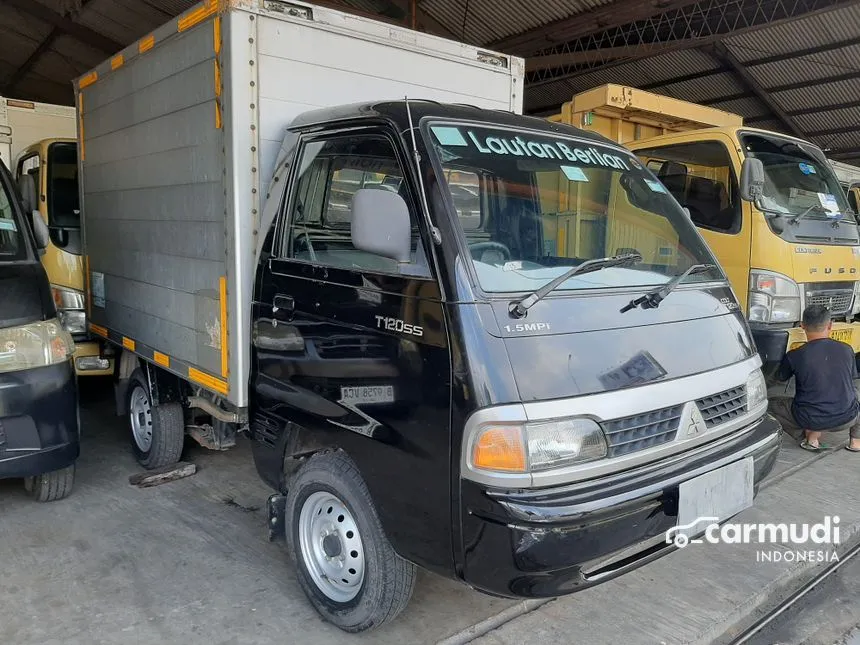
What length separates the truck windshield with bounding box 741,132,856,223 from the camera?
525cm

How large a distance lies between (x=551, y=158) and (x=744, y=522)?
8.33ft

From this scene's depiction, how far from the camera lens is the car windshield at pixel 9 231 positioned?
3.99m

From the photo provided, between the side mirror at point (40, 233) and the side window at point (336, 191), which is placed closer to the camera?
the side window at point (336, 191)

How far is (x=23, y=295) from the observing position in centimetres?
365

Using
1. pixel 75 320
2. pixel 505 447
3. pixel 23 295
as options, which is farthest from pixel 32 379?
pixel 505 447

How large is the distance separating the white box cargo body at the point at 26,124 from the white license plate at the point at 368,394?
618 cm

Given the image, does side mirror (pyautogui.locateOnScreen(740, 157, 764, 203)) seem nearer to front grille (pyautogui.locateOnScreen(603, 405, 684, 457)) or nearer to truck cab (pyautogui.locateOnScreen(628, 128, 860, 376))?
truck cab (pyautogui.locateOnScreen(628, 128, 860, 376))

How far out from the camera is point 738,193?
5129 millimetres

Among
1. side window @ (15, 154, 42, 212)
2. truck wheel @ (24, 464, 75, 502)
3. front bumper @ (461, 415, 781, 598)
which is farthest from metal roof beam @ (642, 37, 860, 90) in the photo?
truck wheel @ (24, 464, 75, 502)

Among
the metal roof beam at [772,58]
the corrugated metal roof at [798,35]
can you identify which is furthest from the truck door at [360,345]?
the metal roof beam at [772,58]

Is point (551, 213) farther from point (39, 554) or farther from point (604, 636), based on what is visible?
point (39, 554)

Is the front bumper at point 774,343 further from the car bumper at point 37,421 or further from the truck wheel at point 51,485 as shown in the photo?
the truck wheel at point 51,485

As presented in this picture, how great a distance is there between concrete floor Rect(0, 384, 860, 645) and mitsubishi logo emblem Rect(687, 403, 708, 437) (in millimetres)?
978

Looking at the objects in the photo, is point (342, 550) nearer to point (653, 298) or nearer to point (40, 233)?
point (653, 298)
